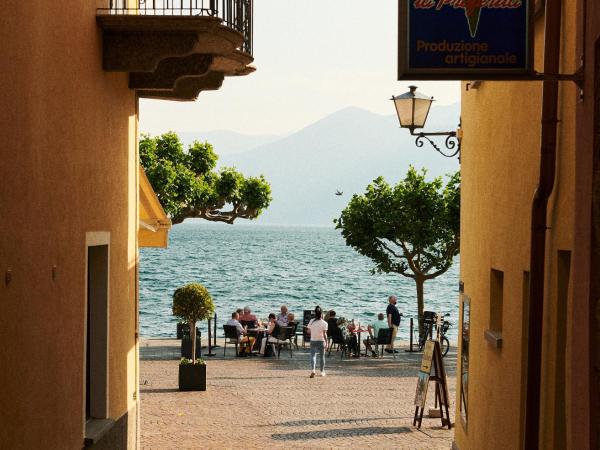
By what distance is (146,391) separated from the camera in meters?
21.3

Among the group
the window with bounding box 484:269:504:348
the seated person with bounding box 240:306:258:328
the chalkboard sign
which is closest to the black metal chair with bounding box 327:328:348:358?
the seated person with bounding box 240:306:258:328

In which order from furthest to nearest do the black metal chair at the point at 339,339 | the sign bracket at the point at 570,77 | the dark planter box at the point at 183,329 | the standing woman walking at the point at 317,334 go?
the black metal chair at the point at 339,339
the dark planter box at the point at 183,329
the standing woman walking at the point at 317,334
the sign bracket at the point at 570,77

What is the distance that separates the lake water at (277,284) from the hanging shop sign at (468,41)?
1980 inches

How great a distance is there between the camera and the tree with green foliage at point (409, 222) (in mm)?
37375

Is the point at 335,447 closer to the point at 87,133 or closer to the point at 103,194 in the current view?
the point at 103,194

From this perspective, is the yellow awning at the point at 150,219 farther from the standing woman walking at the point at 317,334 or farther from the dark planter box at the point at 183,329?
the dark planter box at the point at 183,329

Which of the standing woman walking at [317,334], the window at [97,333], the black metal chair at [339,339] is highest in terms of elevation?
the window at [97,333]

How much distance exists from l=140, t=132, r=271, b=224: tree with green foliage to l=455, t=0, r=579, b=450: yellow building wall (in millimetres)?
23301

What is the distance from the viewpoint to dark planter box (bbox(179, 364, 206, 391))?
21438mm

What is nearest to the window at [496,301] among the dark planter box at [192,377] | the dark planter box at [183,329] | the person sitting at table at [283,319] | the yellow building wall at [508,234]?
the yellow building wall at [508,234]

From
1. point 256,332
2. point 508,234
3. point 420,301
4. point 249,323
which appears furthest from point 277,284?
point 508,234

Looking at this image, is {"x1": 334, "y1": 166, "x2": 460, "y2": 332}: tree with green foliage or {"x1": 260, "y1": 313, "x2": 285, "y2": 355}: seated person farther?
{"x1": 334, "y1": 166, "x2": 460, "y2": 332}: tree with green foliage

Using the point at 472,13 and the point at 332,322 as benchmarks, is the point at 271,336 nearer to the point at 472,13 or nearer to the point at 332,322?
the point at 332,322

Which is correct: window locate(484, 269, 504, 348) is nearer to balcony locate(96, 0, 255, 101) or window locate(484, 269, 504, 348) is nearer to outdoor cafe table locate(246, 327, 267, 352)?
balcony locate(96, 0, 255, 101)
